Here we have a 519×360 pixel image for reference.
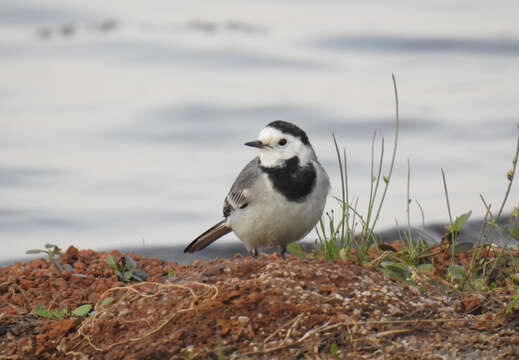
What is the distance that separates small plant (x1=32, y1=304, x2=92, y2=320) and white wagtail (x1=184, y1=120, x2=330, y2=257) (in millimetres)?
1673

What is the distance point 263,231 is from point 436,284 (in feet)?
5.08

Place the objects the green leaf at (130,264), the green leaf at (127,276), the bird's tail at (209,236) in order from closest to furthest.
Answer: the green leaf at (127,276) < the green leaf at (130,264) < the bird's tail at (209,236)

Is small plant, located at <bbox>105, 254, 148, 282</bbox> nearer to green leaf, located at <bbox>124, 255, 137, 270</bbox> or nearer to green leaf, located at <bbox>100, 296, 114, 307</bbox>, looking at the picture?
green leaf, located at <bbox>124, 255, 137, 270</bbox>

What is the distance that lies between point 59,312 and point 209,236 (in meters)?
2.45

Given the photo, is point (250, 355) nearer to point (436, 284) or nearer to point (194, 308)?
point (194, 308)

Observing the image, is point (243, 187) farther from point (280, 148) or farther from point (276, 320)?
point (276, 320)

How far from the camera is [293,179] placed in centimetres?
640

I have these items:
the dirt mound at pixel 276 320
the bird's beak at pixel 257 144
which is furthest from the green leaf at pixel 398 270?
the bird's beak at pixel 257 144

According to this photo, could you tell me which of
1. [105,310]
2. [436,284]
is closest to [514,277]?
[436,284]

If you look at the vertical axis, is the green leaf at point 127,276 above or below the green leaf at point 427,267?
above

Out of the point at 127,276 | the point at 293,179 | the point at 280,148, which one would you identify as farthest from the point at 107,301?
the point at 280,148

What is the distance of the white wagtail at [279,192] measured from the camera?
6305 mm

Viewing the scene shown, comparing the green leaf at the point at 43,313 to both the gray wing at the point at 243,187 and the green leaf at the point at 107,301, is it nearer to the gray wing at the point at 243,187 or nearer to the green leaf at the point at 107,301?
the green leaf at the point at 107,301

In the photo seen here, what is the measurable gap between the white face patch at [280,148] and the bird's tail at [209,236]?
0.86 meters
